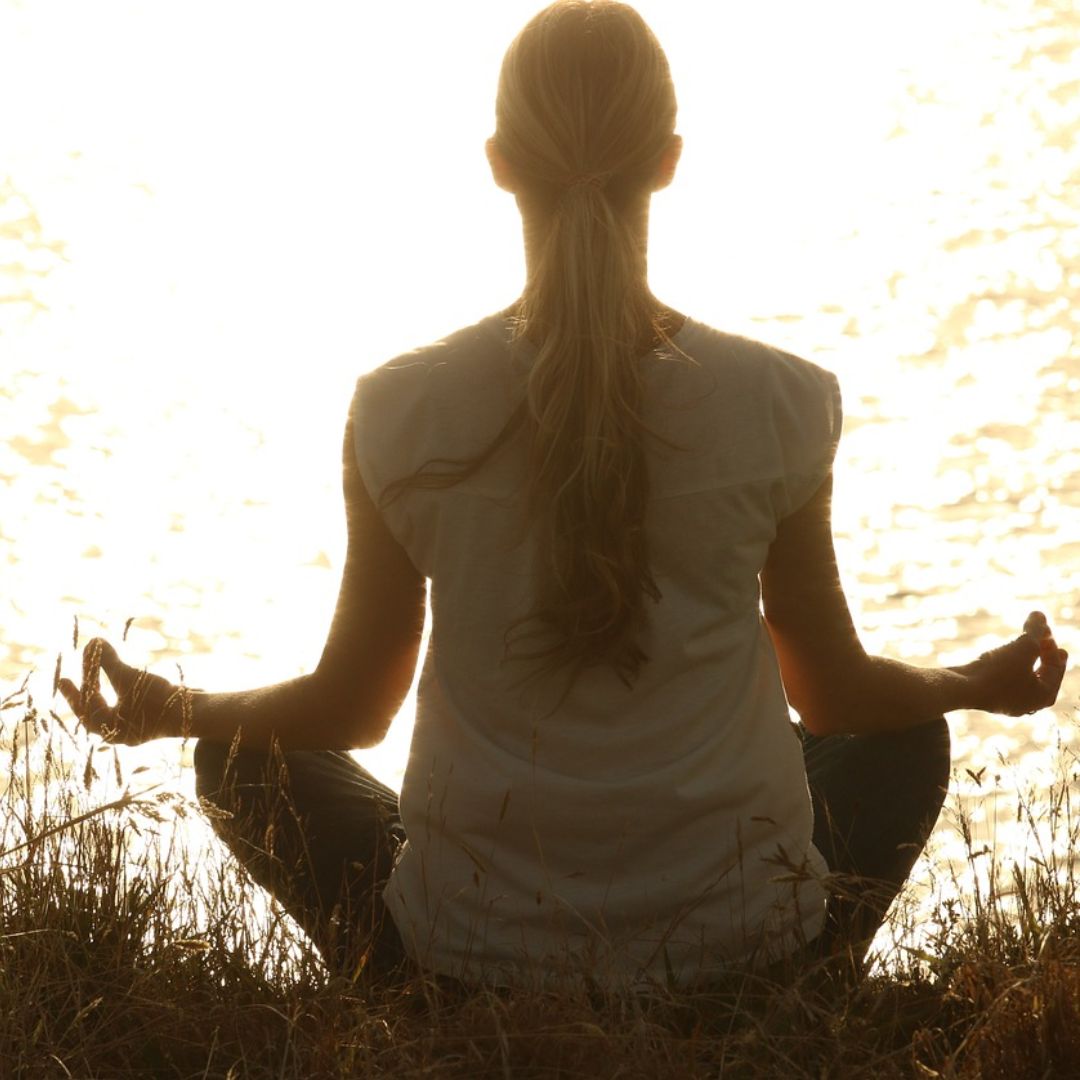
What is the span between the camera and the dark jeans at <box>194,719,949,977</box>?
264 centimetres

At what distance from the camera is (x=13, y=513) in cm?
923

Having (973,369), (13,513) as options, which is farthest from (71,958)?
(973,369)

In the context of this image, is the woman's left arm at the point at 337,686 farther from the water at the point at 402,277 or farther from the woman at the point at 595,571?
the water at the point at 402,277

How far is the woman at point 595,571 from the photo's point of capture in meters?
2.32

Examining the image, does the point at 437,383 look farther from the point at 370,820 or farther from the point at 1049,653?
the point at 1049,653

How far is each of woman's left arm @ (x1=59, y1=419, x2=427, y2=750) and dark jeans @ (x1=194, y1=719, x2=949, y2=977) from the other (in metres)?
0.06

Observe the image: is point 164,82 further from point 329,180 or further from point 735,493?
point 735,493

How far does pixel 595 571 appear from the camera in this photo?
229 centimetres

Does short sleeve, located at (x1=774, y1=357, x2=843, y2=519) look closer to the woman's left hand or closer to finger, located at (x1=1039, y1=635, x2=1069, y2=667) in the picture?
finger, located at (x1=1039, y1=635, x2=1069, y2=667)

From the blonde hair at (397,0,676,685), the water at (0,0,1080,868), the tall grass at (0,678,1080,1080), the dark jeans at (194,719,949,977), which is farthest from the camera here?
the water at (0,0,1080,868)

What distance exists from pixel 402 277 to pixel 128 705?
9912mm

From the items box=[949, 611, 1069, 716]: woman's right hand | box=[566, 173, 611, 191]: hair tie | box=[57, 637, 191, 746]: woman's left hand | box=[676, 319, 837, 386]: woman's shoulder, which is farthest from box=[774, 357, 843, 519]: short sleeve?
box=[57, 637, 191, 746]: woman's left hand

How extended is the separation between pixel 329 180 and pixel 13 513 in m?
6.09

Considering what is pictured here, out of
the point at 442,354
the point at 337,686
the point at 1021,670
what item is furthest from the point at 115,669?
the point at 1021,670
